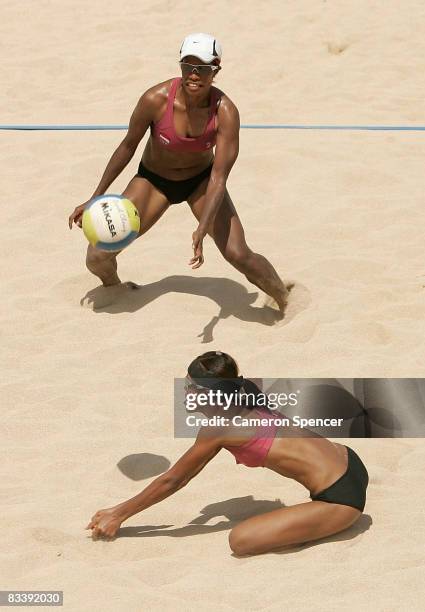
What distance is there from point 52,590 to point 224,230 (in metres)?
2.83

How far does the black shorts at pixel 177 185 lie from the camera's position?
6.85 m

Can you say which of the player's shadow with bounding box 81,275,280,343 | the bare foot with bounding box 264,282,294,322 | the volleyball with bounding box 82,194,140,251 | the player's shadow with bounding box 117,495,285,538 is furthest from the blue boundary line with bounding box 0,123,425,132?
the player's shadow with bounding box 117,495,285,538

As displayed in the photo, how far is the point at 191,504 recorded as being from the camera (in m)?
5.29

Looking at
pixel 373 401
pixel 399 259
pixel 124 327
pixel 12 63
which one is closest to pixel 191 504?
pixel 373 401

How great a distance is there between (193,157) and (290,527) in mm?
2696

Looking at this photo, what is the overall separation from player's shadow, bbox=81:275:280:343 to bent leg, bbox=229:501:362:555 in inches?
89.4

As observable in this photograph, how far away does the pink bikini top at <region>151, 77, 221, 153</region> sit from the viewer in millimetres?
6523

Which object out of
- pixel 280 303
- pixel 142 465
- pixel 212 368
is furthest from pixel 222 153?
pixel 212 368

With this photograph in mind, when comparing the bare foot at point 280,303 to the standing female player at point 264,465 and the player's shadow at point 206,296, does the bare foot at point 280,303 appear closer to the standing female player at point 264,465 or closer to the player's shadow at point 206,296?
the player's shadow at point 206,296

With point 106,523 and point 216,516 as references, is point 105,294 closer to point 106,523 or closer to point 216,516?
point 216,516

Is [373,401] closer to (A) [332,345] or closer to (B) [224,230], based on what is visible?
(A) [332,345]

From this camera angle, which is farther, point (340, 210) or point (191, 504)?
point (340, 210)

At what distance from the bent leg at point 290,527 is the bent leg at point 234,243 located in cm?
227

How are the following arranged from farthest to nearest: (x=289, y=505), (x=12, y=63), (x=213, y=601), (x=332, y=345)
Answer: (x=12, y=63) < (x=332, y=345) < (x=289, y=505) < (x=213, y=601)
